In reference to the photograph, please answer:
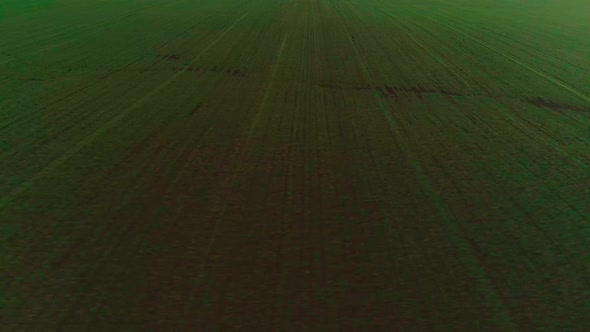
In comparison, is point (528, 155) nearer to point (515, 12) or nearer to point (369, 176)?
point (369, 176)

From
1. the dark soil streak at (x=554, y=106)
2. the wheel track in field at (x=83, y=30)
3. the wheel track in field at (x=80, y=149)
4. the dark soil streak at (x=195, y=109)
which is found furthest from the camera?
the wheel track in field at (x=83, y=30)

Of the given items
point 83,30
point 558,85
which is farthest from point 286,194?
point 83,30

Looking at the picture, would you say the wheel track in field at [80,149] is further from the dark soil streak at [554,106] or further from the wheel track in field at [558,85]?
the dark soil streak at [554,106]

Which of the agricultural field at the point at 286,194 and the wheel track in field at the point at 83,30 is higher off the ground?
the wheel track in field at the point at 83,30

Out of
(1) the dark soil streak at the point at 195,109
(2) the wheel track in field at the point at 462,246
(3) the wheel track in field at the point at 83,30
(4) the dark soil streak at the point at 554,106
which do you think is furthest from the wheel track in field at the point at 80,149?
(4) the dark soil streak at the point at 554,106

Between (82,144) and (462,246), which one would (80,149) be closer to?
(82,144)

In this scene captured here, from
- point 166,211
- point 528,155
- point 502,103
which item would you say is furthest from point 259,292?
point 502,103

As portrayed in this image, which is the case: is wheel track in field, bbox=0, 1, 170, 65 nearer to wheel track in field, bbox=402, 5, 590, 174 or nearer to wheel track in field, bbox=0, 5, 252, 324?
wheel track in field, bbox=0, 5, 252, 324

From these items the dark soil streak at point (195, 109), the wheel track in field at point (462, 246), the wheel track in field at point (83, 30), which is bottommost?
the wheel track in field at point (462, 246)
